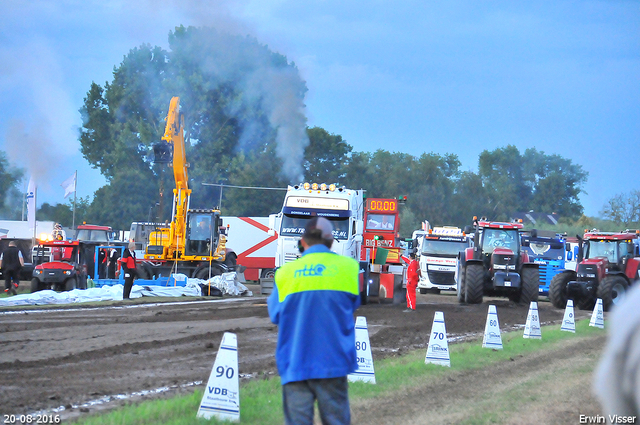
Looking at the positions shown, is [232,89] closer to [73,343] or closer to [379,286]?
[379,286]

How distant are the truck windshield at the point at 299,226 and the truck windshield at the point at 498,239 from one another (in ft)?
18.5

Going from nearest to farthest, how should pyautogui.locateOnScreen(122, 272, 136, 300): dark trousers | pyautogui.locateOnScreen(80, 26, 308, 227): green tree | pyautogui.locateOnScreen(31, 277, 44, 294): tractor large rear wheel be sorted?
pyautogui.locateOnScreen(122, 272, 136, 300): dark trousers, pyautogui.locateOnScreen(31, 277, 44, 294): tractor large rear wheel, pyautogui.locateOnScreen(80, 26, 308, 227): green tree

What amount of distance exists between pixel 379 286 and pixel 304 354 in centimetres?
1932

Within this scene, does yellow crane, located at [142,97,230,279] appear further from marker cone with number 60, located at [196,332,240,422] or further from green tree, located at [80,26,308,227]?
marker cone with number 60, located at [196,332,240,422]

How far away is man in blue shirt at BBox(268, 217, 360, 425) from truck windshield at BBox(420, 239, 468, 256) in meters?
29.7

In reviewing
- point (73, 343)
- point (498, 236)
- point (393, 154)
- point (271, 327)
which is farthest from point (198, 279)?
point (393, 154)

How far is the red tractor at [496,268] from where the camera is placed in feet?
82.3

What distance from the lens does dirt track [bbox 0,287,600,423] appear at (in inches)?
357

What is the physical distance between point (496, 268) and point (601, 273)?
10.9ft

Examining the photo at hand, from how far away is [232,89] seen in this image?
54188 mm

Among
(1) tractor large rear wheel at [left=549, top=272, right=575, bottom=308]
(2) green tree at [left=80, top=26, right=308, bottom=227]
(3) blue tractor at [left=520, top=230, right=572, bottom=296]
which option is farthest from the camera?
(2) green tree at [left=80, top=26, right=308, bottom=227]

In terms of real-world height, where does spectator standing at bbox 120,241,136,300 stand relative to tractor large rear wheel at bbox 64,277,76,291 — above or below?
above

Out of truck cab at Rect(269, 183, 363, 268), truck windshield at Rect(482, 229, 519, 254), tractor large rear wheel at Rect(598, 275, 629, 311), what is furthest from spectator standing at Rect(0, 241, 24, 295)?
tractor large rear wheel at Rect(598, 275, 629, 311)

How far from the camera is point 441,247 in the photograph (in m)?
34.6
